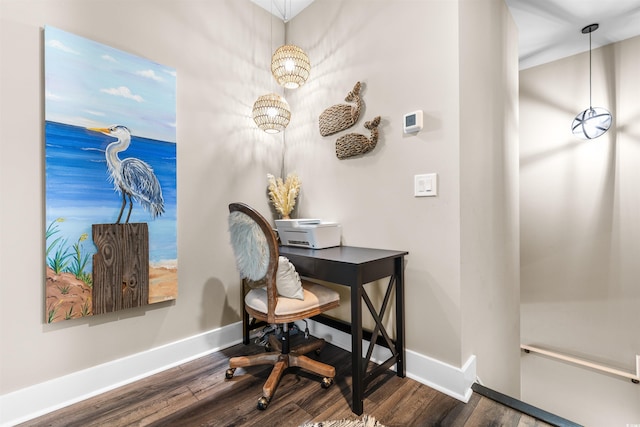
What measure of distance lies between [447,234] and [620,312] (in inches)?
107

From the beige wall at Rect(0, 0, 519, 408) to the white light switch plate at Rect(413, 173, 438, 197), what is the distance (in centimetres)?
4

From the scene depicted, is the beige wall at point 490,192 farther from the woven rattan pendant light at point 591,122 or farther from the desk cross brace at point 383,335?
the woven rattan pendant light at point 591,122

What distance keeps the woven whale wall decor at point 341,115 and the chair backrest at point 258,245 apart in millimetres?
1005

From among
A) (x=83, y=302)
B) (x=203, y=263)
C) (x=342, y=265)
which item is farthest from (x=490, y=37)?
(x=83, y=302)

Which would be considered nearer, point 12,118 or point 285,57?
point 12,118

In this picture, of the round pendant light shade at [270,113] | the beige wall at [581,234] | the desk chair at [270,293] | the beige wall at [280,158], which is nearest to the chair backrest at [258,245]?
the desk chair at [270,293]

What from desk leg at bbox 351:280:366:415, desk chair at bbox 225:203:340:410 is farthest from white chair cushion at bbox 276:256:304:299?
desk leg at bbox 351:280:366:415

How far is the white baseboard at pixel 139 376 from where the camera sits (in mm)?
1410

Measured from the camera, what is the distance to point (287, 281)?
1.59m

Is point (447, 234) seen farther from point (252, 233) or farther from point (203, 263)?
point (203, 263)

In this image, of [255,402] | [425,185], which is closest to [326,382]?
[255,402]

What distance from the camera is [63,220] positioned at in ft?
4.89

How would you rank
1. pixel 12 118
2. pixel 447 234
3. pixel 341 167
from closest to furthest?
pixel 12 118
pixel 447 234
pixel 341 167

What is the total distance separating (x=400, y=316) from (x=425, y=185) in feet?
2.67
